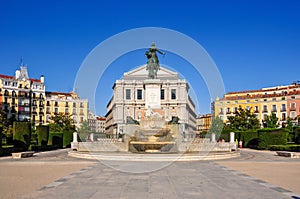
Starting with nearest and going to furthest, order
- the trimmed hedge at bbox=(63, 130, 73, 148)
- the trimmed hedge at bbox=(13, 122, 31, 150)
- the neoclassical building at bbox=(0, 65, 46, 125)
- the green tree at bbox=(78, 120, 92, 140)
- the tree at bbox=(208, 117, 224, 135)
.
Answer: the trimmed hedge at bbox=(13, 122, 31, 150), the trimmed hedge at bbox=(63, 130, 73, 148), the green tree at bbox=(78, 120, 92, 140), the tree at bbox=(208, 117, 224, 135), the neoclassical building at bbox=(0, 65, 46, 125)

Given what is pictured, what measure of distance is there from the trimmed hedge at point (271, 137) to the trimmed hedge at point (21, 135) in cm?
2627

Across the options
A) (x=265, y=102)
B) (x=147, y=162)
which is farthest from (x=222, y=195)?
(x=265, y=102)

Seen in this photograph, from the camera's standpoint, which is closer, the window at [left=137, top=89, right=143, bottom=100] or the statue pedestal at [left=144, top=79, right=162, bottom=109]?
the statue pedestal at [left=144, top=79, right=162, bottom=109]

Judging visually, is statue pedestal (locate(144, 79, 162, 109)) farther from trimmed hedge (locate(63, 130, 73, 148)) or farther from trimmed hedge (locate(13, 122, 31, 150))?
trimmed hedge (locate(63, 130, 73, 148))

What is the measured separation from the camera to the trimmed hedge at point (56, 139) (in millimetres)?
47188

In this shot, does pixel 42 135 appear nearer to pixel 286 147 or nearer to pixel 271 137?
pixel 271 137

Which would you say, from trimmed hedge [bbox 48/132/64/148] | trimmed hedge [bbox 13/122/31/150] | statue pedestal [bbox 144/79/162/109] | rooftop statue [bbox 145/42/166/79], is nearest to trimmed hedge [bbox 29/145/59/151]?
trimmed hedge [bbox 13/122/31/150]

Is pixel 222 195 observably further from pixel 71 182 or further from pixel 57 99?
pixel 57 99

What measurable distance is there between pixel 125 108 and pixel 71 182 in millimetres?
104196

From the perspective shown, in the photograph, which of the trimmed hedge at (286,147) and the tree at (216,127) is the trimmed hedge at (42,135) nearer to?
the trimmed hedge at (286,147)

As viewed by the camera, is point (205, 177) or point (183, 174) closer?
point (205, 177)

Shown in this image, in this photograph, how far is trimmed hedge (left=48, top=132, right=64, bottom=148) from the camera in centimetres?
4719

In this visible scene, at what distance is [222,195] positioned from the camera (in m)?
10.5

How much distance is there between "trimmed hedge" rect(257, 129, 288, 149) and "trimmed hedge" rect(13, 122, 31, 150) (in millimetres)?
26273
